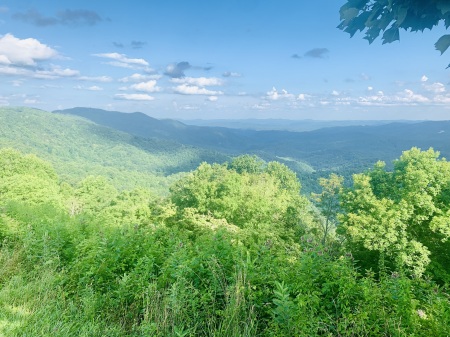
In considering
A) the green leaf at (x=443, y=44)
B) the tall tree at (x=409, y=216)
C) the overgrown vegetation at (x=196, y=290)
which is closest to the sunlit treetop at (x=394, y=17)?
the green leaf at (x=443, y=44)

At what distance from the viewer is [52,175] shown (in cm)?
5903

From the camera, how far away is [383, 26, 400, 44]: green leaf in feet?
5.51

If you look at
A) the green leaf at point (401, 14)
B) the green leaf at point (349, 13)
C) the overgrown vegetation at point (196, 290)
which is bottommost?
the overgrown vegetation at point (196, 290)

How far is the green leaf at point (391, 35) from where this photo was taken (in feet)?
5.51

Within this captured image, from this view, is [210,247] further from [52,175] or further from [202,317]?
[52,175]

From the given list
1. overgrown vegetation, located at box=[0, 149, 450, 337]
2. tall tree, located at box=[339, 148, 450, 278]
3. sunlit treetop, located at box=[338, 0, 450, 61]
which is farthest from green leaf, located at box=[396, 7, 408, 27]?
tall tree, located at box=[339, 148, 450, 278]

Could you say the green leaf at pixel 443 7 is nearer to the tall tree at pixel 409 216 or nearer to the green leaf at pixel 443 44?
the green leaf at pixel 443 44

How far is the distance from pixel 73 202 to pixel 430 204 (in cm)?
4689

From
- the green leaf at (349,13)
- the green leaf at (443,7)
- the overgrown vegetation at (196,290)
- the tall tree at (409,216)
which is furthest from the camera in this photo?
the tall tree at (409,216)

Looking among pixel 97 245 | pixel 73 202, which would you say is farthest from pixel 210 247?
pixel 73 202

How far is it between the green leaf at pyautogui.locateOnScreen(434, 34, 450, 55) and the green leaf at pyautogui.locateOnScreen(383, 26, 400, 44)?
0.75 ft

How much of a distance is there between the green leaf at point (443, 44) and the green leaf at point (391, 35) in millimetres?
228

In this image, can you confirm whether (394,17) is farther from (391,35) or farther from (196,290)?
(196,290)

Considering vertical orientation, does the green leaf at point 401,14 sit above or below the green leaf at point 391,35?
above
